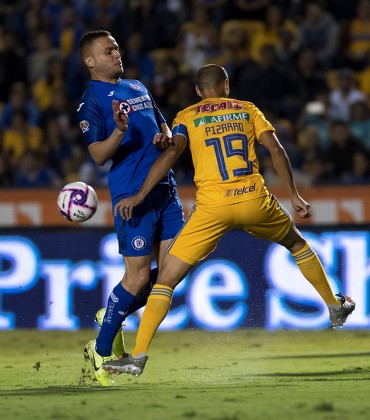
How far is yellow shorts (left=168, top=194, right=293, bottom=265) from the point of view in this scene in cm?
734

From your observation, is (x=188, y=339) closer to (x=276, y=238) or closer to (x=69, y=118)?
(x=276, y=238)

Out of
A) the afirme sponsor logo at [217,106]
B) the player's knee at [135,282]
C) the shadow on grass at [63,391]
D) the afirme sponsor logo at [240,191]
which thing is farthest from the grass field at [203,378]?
the afirme sponsor logo at [217,106]

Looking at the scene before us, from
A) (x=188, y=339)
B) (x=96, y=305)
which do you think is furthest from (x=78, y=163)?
(x=188, y=339)

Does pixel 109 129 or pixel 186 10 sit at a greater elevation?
pixel 186 10

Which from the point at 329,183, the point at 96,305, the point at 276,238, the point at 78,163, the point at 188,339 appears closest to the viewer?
the point at 276,238

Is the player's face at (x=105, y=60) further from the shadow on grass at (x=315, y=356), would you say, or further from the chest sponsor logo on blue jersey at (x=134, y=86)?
the shadow on grass at (x=315, y=356)

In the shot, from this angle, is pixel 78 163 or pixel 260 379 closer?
pixel 260 379

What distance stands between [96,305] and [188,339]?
122 cm

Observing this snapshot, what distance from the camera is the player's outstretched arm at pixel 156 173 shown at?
7367 mm

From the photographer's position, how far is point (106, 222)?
499 inches

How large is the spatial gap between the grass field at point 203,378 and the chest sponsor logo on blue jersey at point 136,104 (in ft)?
6.01

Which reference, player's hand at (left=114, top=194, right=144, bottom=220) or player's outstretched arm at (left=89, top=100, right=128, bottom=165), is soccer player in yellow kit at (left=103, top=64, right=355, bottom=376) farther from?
player's outstretched arm at (left=89, top=100, right=128, bottom=165)

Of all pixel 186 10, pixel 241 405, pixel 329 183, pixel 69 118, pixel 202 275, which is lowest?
pixel 241 405

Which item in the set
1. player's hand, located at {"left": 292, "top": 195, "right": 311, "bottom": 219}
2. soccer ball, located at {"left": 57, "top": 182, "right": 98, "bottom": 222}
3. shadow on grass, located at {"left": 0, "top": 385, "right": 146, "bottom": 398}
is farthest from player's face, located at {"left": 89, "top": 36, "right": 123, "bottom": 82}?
shadow on grass, located at {"left": 0, "top": 385, "right": 146, "bottom": 398}
